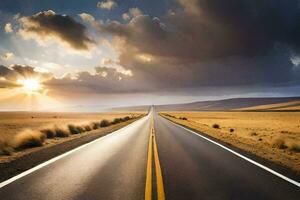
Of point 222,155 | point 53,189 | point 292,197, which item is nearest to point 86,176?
point 53,189

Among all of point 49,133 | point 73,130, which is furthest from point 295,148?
point 73,130

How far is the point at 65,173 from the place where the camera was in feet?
27.4

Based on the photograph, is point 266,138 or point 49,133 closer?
point 49,133

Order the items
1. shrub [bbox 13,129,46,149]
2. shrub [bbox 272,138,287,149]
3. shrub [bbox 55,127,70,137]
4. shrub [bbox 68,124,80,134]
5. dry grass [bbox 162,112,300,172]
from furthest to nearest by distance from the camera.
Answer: shrub [bbox 68,124,80,134], shrub [bbox 55,127,70,137], shrub [bbox 272,138,287,149], shrub [bbox 13,129,46,149], dry grass [bbox 162,112,300,172]

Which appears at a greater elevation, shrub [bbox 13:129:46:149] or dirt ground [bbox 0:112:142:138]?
shrub [bbox 13:129:46:149]

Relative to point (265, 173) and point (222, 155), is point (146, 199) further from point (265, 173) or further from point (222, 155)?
point (222, 155)

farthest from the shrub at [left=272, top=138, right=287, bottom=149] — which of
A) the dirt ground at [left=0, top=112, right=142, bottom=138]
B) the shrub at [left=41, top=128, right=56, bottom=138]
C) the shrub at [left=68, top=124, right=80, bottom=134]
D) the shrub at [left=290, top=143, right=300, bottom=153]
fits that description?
the dirt ground at [left=0, top=112, right=142, bottom=138]

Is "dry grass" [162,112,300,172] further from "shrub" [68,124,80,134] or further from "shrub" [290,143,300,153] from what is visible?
"shrub" [68,124,80,134]

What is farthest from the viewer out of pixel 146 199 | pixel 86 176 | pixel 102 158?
pixel 102 158

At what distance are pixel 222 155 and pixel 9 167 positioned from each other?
802cm

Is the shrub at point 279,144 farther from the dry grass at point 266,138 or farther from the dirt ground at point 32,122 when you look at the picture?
the dirt ground at point 32,122

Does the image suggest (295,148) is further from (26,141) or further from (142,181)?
(26,141)

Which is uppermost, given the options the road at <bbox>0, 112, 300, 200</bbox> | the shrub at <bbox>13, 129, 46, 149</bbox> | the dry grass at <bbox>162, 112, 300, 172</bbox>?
the shrub at <bbox>13, 129, 46, 149</bbox>

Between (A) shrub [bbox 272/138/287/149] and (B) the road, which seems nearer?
(B) the road
